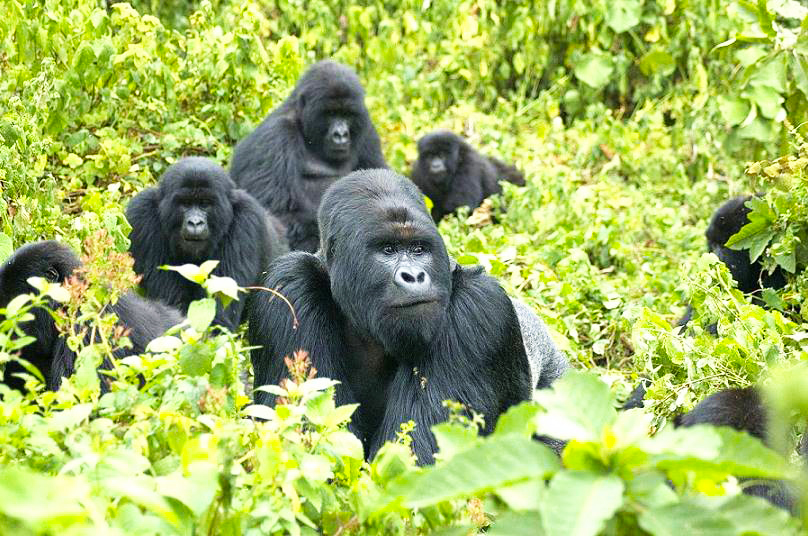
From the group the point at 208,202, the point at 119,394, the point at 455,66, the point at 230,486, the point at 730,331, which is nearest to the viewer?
the point at 230,486

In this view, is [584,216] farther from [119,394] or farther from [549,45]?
[119,394]

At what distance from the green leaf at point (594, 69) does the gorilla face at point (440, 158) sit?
1.60m

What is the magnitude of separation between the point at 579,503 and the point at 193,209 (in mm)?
4506

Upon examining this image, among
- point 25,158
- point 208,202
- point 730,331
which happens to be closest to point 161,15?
point 208,202

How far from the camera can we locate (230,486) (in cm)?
249

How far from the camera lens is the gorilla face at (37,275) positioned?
4.07 meters

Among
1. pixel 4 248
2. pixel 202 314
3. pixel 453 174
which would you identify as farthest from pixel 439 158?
pixel 202 314

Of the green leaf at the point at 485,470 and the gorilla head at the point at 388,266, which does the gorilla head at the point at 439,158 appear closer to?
the gorilla head at the point at 388,266

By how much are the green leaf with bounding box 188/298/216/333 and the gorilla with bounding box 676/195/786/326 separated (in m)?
3.03

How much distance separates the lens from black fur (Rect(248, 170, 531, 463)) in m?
3.91

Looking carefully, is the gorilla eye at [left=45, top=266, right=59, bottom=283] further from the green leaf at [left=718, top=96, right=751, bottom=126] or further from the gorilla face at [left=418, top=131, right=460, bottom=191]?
the gorilla face at [left=418, top=131, right=460, bottom=191]

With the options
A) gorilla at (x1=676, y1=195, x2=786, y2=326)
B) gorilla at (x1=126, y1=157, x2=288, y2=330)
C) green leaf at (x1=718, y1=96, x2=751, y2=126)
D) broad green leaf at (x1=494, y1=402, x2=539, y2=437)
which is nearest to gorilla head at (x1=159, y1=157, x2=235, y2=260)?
gorilla at (x1=126, y1=157, x2=288, y2=330)

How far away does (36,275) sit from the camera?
414 cm

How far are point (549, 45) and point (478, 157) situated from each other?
177 cm
